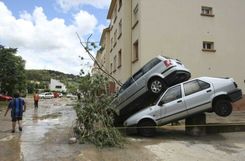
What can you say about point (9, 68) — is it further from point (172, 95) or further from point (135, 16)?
point (172, 95)

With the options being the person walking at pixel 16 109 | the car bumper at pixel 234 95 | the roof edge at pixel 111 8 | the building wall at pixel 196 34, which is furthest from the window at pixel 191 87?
the roof edge at pixel 111 8

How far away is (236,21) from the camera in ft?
76.2

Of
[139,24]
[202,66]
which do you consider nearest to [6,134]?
[139,24]

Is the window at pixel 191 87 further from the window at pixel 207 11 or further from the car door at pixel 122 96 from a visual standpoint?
the window at pixel 207 11

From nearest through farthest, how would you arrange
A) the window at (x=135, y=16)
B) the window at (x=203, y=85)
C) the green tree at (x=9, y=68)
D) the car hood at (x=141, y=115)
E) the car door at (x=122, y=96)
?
1. the window at (x=203, y=85)
2. the car hood at (x=141, y=115)
3. the car door at (x=122, y=96)
4. the window at (x=135, y=16)
5. the green tree at (x=9, y=68)

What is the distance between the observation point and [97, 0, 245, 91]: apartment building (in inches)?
845

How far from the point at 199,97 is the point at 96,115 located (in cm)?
362

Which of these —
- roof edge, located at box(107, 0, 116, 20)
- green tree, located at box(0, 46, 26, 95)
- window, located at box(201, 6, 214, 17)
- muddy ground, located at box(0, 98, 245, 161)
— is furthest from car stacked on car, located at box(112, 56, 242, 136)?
green tree, located at box(0, 46, 26, 95)

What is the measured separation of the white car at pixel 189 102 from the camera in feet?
40.4

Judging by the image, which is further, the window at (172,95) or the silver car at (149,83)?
the silver car at (149,83)

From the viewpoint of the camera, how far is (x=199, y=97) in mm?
12344

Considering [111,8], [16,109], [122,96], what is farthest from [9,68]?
[122,96]

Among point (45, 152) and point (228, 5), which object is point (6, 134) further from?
point (228, 5)

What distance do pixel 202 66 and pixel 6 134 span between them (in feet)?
42.8
